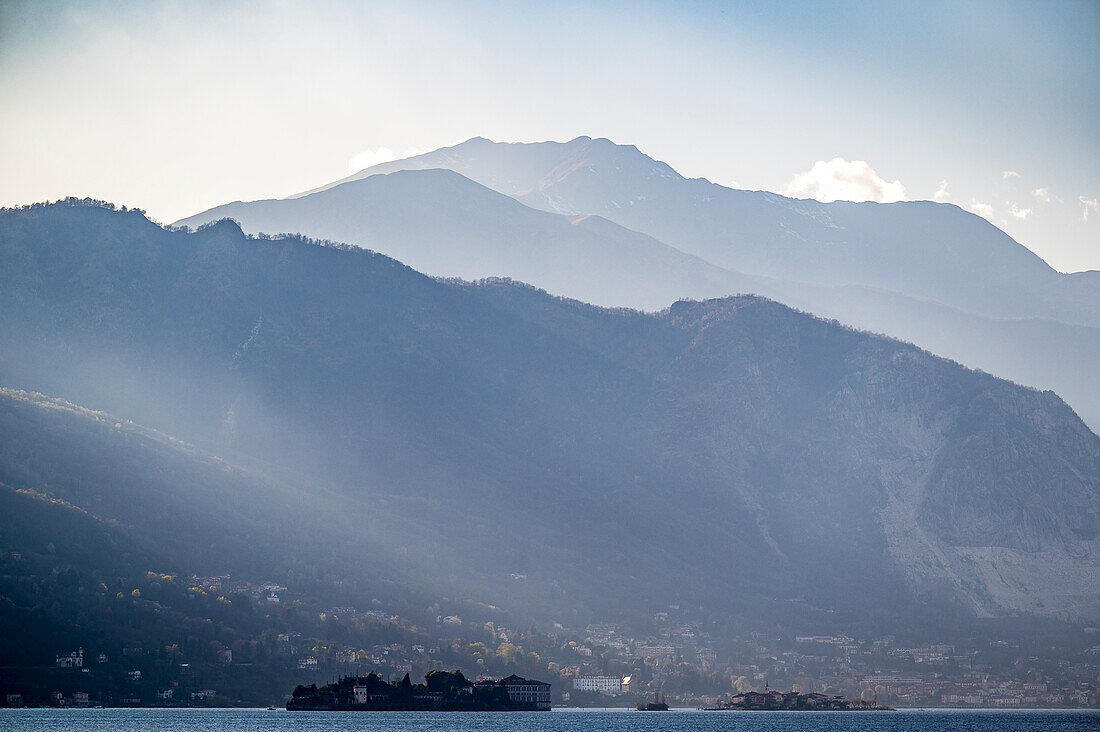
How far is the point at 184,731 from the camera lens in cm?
19888

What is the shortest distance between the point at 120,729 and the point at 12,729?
11.8m

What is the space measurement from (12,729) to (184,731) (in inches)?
736

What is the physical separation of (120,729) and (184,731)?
7.49 m

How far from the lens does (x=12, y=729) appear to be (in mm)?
195125

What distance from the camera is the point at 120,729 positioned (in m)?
200
